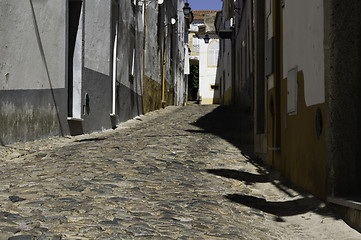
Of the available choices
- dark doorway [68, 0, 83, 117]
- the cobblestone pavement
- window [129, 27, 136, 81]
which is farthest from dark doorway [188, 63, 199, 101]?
the cobblestone pavement

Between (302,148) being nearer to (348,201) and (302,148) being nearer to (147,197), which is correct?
(348,201)

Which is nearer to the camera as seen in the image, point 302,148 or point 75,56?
point 302,148

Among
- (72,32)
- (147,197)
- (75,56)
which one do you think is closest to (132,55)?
(72,32)

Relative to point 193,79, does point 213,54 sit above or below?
above

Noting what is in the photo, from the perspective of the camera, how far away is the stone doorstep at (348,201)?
413 centimetres

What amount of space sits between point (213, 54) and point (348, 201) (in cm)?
4394

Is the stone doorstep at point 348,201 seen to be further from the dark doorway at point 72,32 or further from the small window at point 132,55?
the small window at point 132,55

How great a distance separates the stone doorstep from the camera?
4.13 m

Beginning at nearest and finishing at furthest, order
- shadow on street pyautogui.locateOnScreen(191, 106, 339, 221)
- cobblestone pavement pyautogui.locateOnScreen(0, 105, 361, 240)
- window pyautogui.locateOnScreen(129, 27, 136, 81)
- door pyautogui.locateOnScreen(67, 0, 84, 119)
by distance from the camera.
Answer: cobblestone pavement pyautogui.locateOnScreen(0, 105, 361, 240) < shadow on street pyautogui.locateOnScreen(191, 106, 339, 221) < door pyautogui.locateOnScreen(67, 0, 84, 119) < window pyautogui.locateOnScreen(129, 27, 136, 81)

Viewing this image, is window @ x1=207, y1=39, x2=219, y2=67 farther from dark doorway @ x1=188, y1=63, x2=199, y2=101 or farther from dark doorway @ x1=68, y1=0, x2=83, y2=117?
dark doorway @ x1=68, y1=0, x2=83, y2=117

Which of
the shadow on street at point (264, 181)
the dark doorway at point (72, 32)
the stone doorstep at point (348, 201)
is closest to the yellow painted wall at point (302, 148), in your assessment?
the shadow on street at point (264, 181)

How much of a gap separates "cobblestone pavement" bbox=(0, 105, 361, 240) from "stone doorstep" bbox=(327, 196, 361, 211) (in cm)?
15

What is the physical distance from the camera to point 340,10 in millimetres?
4723

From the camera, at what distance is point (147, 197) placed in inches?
196
